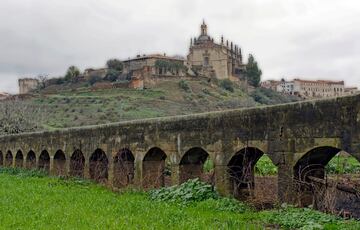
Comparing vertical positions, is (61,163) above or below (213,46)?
below

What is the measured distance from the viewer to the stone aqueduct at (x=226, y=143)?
9461mm

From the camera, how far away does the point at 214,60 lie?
105625mm

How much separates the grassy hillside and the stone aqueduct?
34430 mm

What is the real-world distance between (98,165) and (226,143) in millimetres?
8167

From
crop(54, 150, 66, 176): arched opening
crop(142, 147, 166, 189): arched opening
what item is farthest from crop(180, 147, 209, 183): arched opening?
crop(54, 150, 66, 176): arched opening

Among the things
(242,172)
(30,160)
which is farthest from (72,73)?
(242,172)

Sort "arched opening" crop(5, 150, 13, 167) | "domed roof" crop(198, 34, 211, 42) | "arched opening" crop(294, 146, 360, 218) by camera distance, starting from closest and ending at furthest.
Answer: "arched opening" crop(294, 146, 360, 218), "arched opening" crop(5, 150, 13, 167), "domed roof" crop(198, 34, 211, 42)

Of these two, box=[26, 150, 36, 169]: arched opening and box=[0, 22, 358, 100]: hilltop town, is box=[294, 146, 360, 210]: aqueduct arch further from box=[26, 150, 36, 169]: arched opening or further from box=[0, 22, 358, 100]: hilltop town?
box=[0, 22, 358, 100]: hilltop town

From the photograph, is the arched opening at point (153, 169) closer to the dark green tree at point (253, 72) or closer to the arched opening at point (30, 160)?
the arched opening at point (30, 160)

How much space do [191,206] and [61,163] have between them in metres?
13.0

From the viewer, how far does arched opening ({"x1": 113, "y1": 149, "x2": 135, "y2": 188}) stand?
1677cm

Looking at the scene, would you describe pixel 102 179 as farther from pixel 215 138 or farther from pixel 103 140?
pixel 215 138

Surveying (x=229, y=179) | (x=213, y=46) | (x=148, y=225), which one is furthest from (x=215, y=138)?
(x=213, y=46)

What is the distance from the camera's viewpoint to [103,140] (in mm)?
17641
